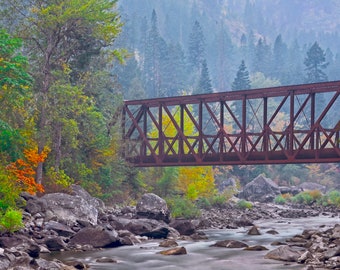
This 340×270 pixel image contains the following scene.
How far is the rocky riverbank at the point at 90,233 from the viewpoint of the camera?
62.1 ft

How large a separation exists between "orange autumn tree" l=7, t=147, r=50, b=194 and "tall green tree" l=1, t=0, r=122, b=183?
7.01 feet

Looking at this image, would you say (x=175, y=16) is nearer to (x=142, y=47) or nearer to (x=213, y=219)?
(x=142, y=47)

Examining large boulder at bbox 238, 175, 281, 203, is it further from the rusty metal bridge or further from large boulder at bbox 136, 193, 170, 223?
large boulder at bbox 136, 193, 170, 223

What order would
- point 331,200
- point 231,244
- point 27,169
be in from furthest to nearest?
point 331,200
point 27,169
point 231,244

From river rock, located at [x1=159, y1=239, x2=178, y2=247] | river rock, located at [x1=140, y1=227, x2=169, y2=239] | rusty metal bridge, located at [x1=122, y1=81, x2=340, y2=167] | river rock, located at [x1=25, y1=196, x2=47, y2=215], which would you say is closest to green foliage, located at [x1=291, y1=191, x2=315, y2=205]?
rusty metal bridge, located at [x1=122, y1=81, x2=340, y2=167]

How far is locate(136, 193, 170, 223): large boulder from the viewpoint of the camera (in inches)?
1267

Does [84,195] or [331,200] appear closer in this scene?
[84,195]

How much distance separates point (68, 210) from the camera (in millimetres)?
26562

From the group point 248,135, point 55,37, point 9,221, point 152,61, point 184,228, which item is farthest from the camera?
point 152,61

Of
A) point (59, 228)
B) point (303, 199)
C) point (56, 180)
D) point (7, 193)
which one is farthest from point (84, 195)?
point (303, 199)

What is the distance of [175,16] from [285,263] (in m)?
184

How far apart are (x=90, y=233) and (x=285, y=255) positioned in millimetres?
7868

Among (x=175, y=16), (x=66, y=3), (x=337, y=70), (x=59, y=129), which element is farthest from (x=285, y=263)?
(x=175, y=16)

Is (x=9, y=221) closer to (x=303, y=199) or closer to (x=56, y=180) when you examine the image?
(x=56, y=180)
